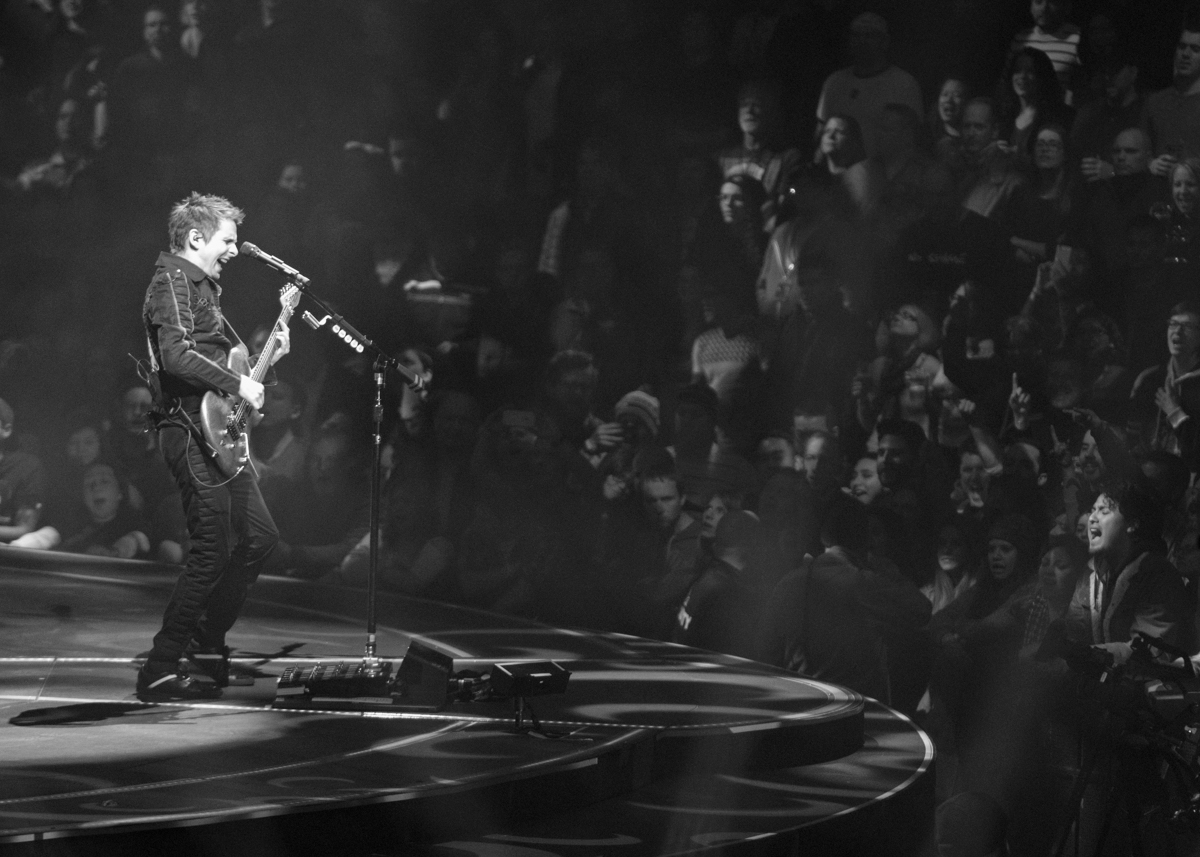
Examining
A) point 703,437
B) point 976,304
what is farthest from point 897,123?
point 703,437

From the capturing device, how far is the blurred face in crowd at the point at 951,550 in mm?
4512

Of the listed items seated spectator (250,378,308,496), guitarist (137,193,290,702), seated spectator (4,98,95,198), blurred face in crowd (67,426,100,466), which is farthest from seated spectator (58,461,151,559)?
guitarist (137,193,290,702)

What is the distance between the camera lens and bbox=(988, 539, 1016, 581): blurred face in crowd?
172 inches

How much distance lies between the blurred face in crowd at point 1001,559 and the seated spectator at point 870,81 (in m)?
1.35

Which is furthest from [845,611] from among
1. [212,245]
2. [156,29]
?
[156,29]

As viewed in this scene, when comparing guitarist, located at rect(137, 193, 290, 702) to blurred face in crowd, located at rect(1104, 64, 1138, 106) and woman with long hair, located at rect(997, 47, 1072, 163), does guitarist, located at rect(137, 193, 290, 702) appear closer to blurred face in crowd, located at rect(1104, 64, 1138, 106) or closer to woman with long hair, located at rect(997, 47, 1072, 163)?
woman with long hair, located at rect(997, 47, 1072, 163)

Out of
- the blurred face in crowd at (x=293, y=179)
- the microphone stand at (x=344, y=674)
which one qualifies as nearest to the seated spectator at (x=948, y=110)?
the microphone stand at (x=344, y=674)

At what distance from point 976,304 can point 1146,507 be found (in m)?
0.83

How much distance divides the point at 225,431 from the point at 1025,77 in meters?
2.61

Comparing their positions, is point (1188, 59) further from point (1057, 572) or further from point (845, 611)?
point (845, 611)

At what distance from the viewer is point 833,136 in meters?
5.03

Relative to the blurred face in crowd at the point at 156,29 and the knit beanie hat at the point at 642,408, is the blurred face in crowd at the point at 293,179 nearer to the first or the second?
the blurred face in crowd at the point at 156,29

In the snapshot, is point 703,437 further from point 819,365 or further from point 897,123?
point 897,123

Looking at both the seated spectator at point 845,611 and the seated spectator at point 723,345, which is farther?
the seated spectator at point 723,345
